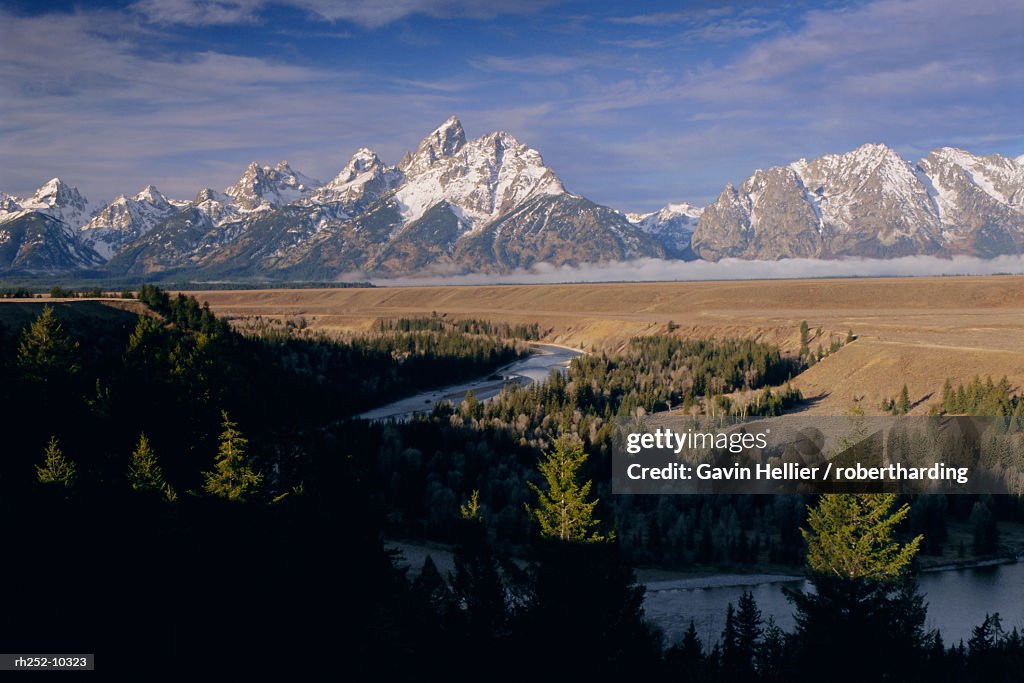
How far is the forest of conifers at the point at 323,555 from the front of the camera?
81.4 feet

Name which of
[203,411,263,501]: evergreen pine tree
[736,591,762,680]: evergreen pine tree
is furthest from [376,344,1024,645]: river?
[203,411,263,501]: evergreen pine tree

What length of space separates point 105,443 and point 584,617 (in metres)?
29.8

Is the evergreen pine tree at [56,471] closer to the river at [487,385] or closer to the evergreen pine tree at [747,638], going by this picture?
the evergreen pine tree at [747,638]

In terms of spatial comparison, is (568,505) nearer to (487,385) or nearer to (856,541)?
(856,541)

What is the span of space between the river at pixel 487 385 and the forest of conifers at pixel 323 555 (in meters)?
38.6

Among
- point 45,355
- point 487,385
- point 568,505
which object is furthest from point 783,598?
point 487,385

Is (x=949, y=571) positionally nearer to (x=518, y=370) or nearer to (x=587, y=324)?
(x=518, y=370)

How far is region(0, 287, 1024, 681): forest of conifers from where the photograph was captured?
24.8 m

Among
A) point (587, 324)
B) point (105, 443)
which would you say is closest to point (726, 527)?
point (105, 443)

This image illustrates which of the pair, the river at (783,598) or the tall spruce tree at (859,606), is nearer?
the tall spruce tree at (859,606)

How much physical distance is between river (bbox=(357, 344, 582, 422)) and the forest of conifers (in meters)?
38.6

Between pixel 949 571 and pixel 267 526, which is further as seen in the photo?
pixel 949 571

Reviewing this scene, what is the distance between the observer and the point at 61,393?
4594cm

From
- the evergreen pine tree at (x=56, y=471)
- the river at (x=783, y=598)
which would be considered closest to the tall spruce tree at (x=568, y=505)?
the river at (x=783, y=598)
